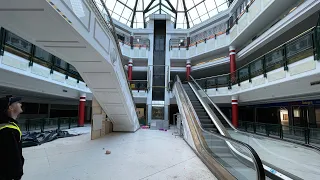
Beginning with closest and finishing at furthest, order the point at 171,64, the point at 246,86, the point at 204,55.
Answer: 1. the point at 246,86
2. the point at 204,55
3. the point at 171,64

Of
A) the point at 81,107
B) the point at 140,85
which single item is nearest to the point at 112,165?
the point at 81,107

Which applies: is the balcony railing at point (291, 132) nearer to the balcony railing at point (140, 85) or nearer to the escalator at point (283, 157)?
the escalator at point (283, 157)

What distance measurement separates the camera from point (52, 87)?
9.87 metres

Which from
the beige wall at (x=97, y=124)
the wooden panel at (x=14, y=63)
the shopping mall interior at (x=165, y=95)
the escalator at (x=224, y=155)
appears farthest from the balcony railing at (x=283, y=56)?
the wooden panel at (x=14, y=63)

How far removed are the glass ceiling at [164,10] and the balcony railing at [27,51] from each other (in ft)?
41.3

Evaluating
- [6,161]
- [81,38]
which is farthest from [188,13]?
[6,161]

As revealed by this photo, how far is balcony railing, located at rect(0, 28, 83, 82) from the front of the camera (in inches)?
244

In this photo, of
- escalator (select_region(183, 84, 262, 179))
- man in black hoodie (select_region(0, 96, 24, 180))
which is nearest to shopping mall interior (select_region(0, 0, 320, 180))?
escalator (select_region(183, 84, 262, 179))

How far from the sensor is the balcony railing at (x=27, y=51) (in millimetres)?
6193

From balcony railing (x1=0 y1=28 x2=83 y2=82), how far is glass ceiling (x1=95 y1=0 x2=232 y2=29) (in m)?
12.6

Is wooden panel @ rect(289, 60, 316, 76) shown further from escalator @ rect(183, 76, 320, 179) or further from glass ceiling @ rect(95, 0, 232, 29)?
glass ceiling @ rect(95, 0, 232, 29)

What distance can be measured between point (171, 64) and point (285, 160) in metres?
16.7

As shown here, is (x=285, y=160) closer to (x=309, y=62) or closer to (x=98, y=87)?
(x=309, y=62)

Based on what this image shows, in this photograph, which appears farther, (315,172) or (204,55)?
(204,55)
